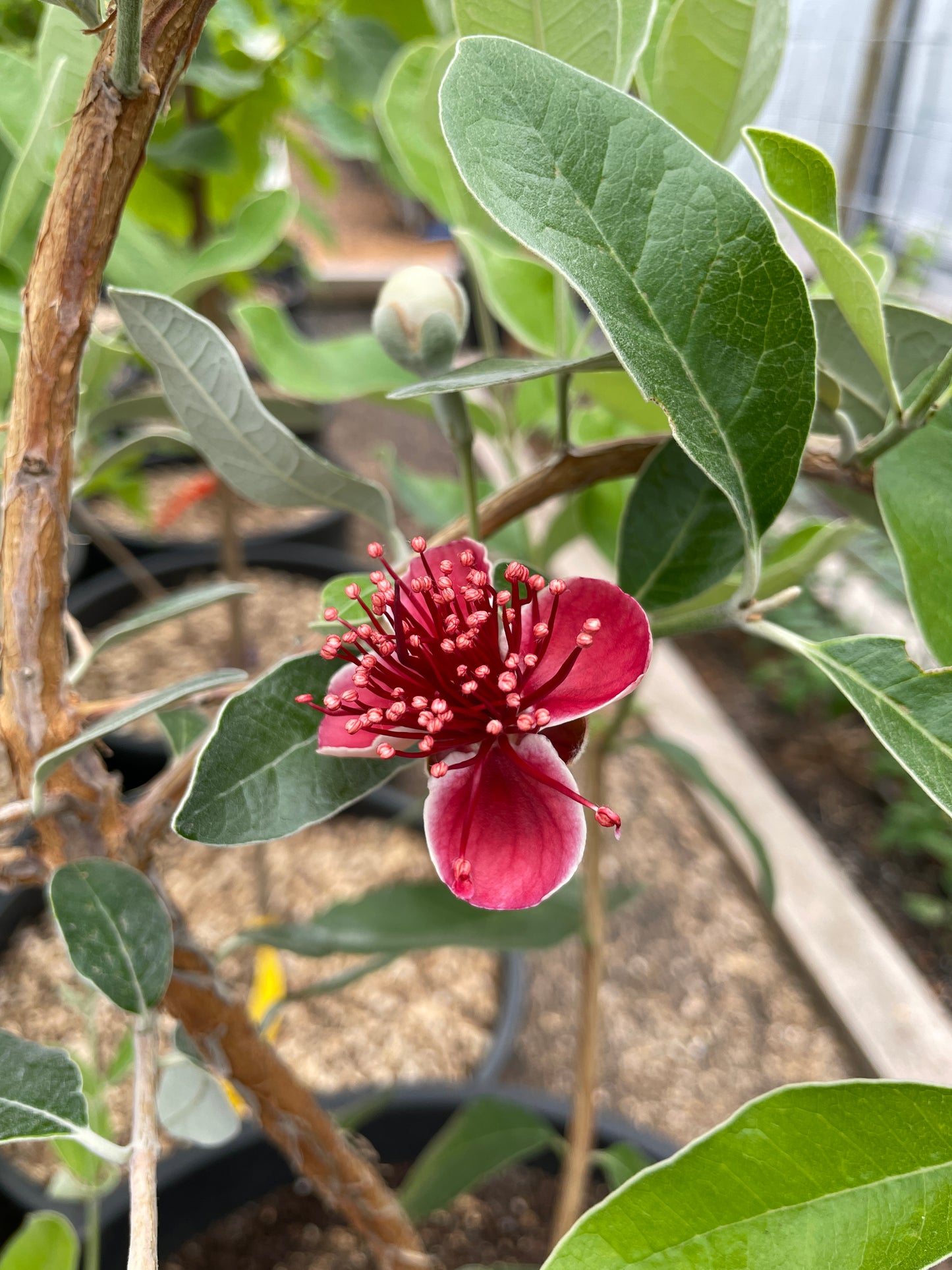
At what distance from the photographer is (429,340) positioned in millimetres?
333

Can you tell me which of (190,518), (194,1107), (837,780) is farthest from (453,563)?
(190,518)

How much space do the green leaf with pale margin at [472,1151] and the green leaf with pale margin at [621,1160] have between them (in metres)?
0.04

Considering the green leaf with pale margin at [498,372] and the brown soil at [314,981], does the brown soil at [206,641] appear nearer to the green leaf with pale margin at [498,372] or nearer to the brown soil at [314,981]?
the brown soil at [314,981]

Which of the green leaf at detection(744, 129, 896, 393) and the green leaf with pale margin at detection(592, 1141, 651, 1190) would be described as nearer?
the green leaf at detection(744, 129, 896, 393)

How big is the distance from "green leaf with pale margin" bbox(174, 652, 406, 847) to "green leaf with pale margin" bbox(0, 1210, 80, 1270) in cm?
30

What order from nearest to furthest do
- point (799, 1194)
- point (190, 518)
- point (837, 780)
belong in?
point (799, 1194), point (837, 780), point (190, 518)

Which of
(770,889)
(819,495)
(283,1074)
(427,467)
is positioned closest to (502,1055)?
(770,889)

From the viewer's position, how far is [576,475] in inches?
13.9

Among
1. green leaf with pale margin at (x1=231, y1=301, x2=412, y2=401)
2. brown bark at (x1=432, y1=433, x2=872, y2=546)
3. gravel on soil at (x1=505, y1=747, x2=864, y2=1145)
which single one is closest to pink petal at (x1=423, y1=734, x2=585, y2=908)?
brown bark at (x1=432, y1=433, x2=872, y2=546)

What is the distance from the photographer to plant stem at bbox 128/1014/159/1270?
0.25 metres

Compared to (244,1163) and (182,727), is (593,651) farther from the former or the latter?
(244,1163)

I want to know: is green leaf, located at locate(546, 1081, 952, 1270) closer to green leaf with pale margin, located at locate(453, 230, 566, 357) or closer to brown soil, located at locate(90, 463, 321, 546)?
green leaf with pale margin, located at locate(453, 230, 566, 357)

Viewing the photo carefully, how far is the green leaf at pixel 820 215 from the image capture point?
26 centimetres

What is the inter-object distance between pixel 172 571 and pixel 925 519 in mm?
1447
